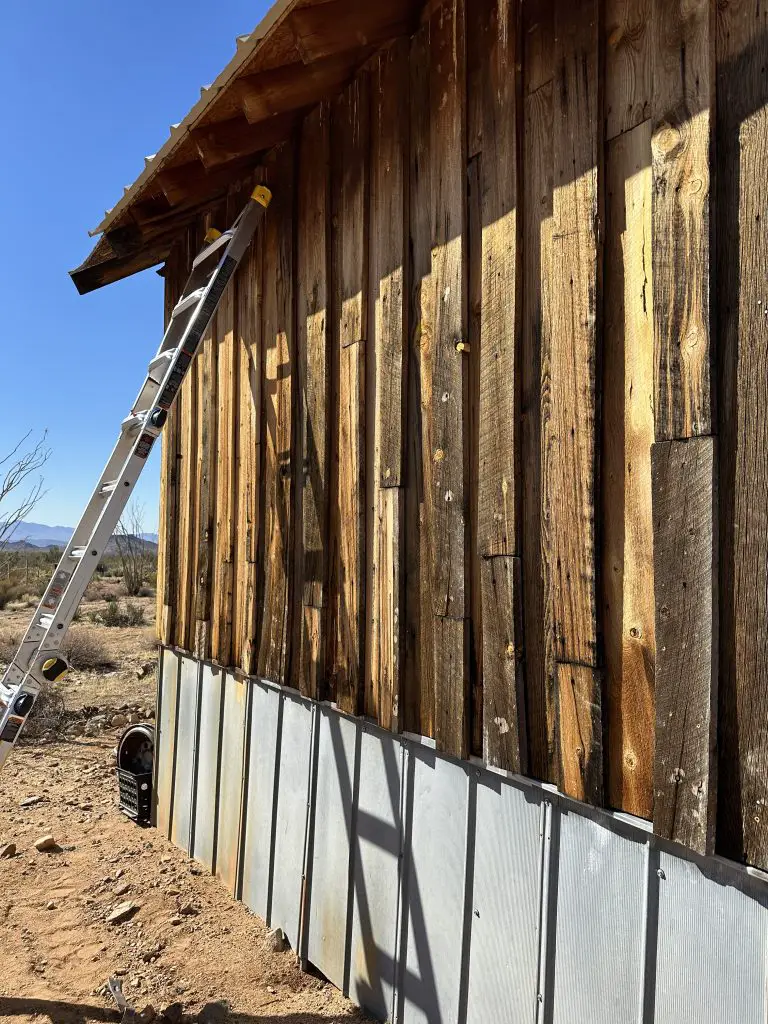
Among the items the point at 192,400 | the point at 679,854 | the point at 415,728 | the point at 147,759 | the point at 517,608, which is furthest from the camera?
the point at 147,759

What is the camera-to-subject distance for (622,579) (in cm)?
235

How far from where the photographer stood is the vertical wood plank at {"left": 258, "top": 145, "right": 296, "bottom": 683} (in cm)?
437

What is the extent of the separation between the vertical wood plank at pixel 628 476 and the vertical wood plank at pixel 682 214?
7cm

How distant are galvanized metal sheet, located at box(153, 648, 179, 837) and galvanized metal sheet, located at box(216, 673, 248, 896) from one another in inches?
38.2

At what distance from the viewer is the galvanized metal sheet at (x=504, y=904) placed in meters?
2.69

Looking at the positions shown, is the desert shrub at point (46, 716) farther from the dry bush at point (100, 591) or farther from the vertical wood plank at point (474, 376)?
the dry bush at point (100, 591)

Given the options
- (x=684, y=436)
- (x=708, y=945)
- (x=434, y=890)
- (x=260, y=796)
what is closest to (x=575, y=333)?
(x=684, y=436)

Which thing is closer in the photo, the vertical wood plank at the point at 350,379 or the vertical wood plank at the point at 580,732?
the vertical wood plank at the point at 580,732

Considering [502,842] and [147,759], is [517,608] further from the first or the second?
[147,759]

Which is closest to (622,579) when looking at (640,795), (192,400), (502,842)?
(640,795)

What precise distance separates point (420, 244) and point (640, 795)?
245 cm

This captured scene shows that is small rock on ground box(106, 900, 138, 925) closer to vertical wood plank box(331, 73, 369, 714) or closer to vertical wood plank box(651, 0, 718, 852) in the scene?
vertical wood plank box(331, 73, 369, 714)

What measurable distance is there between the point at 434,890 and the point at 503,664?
119 centimetres

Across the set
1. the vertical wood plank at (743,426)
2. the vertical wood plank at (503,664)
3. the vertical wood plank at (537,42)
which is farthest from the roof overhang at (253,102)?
the vertical wood plank at (503,664)
